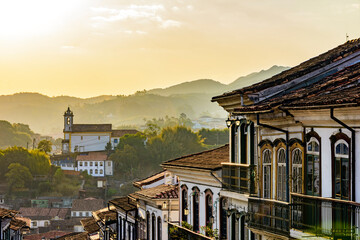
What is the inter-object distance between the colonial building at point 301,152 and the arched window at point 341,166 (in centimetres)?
2

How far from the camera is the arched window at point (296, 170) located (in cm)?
1608

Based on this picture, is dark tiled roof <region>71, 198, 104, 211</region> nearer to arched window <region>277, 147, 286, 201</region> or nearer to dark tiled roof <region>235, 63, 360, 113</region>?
arched window <region>277, 147, 286, 201</region>

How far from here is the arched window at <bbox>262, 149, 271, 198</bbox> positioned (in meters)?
18.6

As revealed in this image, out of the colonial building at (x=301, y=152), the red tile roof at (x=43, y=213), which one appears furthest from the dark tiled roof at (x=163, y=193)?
the red tile roof at (x=43, y=213)

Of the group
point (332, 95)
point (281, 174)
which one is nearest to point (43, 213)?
point (281, 174)

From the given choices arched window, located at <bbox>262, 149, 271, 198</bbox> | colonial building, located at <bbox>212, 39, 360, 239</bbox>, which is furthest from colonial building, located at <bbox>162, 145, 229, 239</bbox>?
arched window, located at <bbox>262, 149, 271, 198</bbox>

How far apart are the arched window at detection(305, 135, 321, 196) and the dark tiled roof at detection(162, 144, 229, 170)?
8.35m

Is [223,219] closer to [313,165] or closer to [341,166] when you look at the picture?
[313,165]

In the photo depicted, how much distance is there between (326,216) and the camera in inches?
552

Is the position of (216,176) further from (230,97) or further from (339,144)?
(339,144)

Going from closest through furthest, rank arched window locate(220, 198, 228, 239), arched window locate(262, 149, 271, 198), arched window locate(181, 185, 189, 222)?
arched window locate(262, 149, 271, 198)
arched window locate(220, 198, 228, 239)
arched window locate(181, 185, 189, 222)

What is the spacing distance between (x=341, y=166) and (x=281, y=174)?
3394 mm

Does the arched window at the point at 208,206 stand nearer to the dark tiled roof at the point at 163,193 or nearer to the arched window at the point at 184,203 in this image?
the arched window at the point at 184,203

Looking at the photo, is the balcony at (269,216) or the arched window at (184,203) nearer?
the balcony at (269,216)
